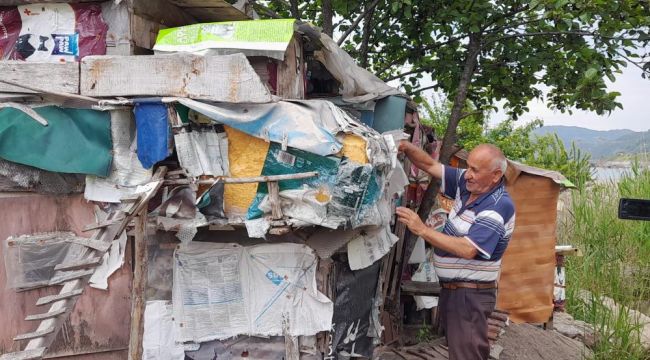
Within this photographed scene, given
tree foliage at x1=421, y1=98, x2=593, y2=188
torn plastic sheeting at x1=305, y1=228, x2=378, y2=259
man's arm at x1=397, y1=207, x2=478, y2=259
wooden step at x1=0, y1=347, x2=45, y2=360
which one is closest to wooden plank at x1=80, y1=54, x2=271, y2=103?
torn plastic sheeting at x1=305, y1=228, x2=378, y2=259

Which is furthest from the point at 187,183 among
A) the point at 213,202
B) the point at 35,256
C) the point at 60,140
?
the point at 35,256

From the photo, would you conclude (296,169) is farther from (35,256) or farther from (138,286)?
(35,256)

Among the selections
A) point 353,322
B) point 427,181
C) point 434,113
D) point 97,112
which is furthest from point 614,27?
point 434,113

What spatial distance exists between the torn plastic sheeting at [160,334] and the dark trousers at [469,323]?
7.20ft

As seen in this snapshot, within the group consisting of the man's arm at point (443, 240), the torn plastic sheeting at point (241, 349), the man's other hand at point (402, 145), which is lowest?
the torn plastic sheeting at point (241, 349)

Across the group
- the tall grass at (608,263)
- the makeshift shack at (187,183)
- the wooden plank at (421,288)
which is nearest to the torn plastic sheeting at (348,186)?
the makeshift shack at (187,183)

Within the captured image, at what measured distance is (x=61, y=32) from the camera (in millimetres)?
4652

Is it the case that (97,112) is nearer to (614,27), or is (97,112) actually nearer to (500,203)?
(500,203)

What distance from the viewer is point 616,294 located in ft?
22.3

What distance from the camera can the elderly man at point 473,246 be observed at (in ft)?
13.2

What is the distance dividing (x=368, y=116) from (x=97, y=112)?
231 centimetres

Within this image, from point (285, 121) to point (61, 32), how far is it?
2.08 meters

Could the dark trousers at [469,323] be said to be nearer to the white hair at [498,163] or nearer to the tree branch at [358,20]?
the white hair at [498,163]

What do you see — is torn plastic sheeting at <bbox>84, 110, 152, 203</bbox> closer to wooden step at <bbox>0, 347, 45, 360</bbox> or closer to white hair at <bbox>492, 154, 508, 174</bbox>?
wooden step at <bbox>0, 347, 45, 360</bbox>
